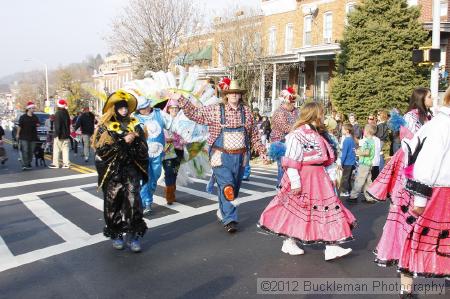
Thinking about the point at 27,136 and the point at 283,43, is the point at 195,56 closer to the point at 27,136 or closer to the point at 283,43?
the point at 283,43

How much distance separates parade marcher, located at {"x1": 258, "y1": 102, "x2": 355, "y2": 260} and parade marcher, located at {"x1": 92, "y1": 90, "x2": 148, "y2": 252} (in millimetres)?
1721

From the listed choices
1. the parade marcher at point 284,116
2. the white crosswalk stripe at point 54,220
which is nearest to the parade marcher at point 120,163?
the white crosswalk stripe at point 54,220

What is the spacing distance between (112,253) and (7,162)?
40.6ft

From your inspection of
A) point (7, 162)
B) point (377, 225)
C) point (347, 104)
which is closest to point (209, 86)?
point (377, 225)

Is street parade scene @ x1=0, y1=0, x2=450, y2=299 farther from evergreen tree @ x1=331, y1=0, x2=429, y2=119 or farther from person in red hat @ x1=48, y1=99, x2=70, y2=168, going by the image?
evergreen tree @ x1=331, y1=0, x2=429, y2=119

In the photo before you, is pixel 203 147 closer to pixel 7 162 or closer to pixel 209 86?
pixel 209 86

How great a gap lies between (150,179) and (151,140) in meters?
0.66

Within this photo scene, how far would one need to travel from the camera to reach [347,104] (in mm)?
19875

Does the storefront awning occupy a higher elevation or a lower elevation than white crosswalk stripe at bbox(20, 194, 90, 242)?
higher

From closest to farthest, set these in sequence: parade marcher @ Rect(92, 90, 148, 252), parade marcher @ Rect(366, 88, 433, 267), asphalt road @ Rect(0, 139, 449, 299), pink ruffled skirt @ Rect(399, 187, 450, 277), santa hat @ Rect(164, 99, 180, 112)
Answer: pink ruffled skirt @ Rect(399, 187, 450, 277) → parade marcher @ Rect(366, 88, 433, 267) → asphalt road @ Rect(0, 139, 449, 299) → parade marcher @ Rect(92, 90, 148, 252) → santa hat @ Rect(164, 99, 180, 112)

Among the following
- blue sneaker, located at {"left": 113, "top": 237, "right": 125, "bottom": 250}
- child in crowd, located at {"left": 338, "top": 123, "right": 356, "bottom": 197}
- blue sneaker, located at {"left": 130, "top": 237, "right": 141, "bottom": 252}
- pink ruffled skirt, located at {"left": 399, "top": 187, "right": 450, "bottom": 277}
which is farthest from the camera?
child in crowd, located at {"left": 338, "top": 123, "right": 356, "bottom": 197}

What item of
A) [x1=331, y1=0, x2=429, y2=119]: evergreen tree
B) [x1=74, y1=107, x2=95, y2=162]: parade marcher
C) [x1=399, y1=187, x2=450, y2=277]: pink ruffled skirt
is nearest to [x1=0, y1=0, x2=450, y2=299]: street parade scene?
[x1=399, y1=187, x2=450, y2=277]: pink ruffled skirt

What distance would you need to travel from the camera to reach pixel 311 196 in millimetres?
5316

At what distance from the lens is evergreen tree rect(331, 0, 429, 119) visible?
18719mm
